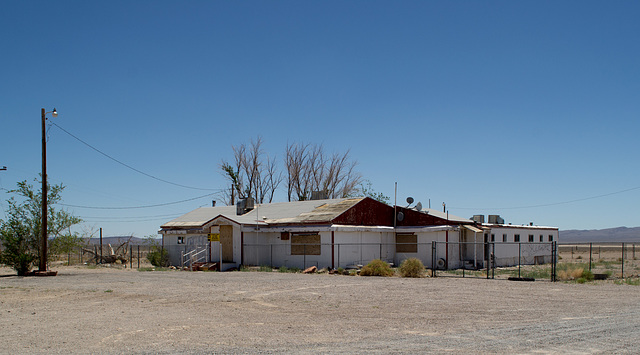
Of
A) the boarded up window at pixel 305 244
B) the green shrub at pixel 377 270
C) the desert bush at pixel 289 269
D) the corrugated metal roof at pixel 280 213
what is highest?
Result: the corrugated metal roof at pixel 280 213

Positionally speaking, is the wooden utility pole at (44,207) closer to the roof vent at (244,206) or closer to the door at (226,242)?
the door at (226,242)

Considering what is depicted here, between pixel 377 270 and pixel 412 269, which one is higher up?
pixel 412 269

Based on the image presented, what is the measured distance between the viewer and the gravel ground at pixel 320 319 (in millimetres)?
10344

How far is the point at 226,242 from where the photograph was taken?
3716cm

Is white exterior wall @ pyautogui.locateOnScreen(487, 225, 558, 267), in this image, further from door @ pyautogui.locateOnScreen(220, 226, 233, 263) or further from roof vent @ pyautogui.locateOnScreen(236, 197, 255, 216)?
roof vent @ pyautogui.locateOnScreen(236, 197, 255, 216)

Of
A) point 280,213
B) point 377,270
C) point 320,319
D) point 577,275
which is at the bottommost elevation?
point 377,270

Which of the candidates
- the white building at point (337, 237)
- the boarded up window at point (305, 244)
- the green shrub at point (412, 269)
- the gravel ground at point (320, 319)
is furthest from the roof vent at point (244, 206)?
the gravel ground at point (320, 319)

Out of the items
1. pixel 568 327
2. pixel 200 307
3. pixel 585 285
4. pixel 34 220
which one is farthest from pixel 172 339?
pixel 34 220

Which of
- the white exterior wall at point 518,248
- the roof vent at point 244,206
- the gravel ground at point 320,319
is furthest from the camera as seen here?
the roof vent at point 244,206

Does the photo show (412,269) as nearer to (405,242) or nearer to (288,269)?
(288,269)

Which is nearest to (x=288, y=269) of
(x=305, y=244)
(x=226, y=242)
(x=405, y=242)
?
(x=305, y=244)

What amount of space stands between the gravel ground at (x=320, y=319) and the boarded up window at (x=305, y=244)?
12479 millimetres

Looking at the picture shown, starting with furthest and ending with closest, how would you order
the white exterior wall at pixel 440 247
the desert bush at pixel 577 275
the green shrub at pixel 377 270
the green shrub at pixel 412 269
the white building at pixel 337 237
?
the white exterior wall at pixel 440 247, the white building at pixel 337 237, the green shrub at pixel 377 270, the green shrub at pixel 412 269, the desert bush at pixel 577 275

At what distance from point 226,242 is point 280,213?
4542mm
